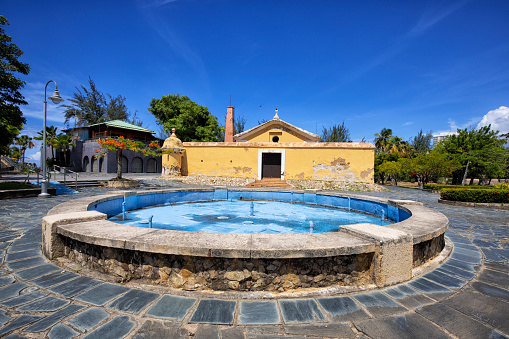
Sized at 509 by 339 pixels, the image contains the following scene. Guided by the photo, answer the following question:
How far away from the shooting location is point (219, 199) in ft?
33.3

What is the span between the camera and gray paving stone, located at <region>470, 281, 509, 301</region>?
2.49 meters

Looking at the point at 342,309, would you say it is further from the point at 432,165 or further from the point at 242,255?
the point at 432,165

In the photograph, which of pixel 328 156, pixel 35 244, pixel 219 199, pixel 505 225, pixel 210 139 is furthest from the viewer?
pixel 210 139

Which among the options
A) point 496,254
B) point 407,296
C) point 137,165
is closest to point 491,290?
point 407,296

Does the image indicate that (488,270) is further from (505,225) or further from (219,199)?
(219,199)

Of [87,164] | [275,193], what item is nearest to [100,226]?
[275,193]

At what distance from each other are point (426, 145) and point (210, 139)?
37.8m

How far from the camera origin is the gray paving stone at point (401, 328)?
1841 mm

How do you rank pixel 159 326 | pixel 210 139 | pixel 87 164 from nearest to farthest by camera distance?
pixel 159 326
pixel 87 164
pixel 210 139

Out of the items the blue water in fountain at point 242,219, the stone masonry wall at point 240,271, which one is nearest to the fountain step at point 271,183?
the blue water in fountain at point 242,219

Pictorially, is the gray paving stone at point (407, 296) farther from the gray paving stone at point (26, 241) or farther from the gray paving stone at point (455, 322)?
the gray paving stone at point (26, 241)

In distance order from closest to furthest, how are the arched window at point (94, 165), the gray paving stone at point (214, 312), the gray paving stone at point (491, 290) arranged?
the gray paving stone at point (214, 312)
the gray paving stone at point (491, 290)
the arched window at point (94, 165)

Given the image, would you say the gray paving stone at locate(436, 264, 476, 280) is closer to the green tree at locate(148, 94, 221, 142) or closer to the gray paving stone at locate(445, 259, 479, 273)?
the gray paving stone at locate(445, 259, 479, 273)

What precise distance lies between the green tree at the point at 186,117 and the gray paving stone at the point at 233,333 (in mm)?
29840
